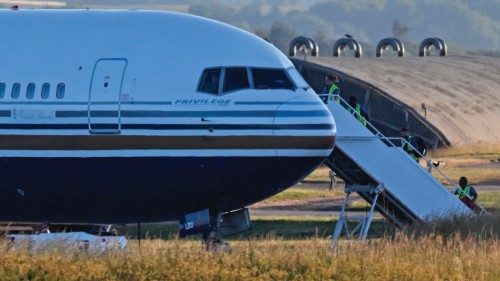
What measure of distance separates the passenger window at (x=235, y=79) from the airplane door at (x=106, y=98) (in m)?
2.03

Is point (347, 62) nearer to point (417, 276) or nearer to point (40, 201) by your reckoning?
point (40, 201)

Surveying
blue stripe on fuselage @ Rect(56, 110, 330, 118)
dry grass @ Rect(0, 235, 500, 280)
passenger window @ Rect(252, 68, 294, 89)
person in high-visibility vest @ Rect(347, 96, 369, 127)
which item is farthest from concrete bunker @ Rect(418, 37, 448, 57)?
dry grass @ Rect(0, 235, 500, 280)

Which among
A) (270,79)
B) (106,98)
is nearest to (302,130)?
(270,79)

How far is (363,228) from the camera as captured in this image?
108 ft

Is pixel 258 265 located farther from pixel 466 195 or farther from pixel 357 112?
pixel 466 195

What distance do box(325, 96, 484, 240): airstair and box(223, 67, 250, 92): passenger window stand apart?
535cm

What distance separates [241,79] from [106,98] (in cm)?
264

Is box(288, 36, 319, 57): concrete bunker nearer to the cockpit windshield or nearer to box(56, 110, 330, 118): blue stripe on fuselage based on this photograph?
the cockpit windshield

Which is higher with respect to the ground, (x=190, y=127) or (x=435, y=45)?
(x=190, y=127)

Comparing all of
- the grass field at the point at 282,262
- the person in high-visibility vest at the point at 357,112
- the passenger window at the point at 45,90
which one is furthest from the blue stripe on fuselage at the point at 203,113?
the person in high-visibility vest at the point at 357,112

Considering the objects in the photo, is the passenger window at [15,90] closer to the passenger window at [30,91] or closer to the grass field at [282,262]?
the passenger window at [30,91]

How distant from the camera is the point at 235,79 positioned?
28797 mm

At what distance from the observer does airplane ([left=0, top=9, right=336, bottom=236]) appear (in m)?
28.2

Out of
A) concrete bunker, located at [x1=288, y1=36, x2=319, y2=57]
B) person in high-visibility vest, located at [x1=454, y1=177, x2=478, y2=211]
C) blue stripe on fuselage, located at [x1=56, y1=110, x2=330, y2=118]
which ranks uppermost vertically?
blue stripe on fuselage, located at [x1=56, y1=110, x2=330, y2=118]
